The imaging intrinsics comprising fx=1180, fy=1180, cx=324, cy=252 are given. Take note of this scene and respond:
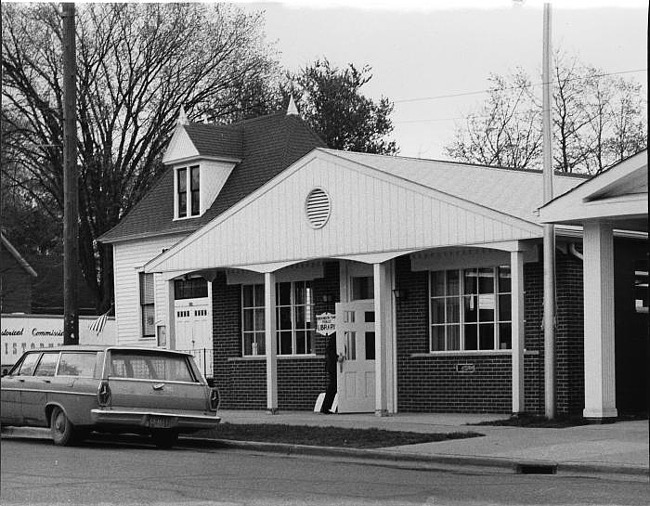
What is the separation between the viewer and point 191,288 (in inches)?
1096

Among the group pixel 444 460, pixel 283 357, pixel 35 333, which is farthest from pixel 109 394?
pixel 35 333

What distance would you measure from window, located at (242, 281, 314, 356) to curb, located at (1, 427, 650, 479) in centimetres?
619

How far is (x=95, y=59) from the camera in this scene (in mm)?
15820

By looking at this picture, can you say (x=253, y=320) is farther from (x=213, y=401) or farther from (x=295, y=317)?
(x=213, y=401)

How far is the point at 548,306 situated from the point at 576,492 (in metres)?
7.09

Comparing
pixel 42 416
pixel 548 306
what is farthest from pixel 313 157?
pixel 42 416

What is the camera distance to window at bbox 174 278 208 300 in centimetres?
2738

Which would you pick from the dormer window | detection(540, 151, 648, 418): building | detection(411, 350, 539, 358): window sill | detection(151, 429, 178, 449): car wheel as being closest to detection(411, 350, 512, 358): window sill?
detection(411, 350, 539, 358): window sill

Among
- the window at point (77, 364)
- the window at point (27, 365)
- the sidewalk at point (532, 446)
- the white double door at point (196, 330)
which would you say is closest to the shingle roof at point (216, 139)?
the white double door at point (196, 330)

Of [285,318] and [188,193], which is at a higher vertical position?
[188,193]

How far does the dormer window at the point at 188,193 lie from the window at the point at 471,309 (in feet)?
32.7

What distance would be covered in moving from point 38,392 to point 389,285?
7.18 meters

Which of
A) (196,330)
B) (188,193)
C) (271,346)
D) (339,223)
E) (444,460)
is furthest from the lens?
(188,193)

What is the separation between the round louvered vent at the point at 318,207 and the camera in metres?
20.6
